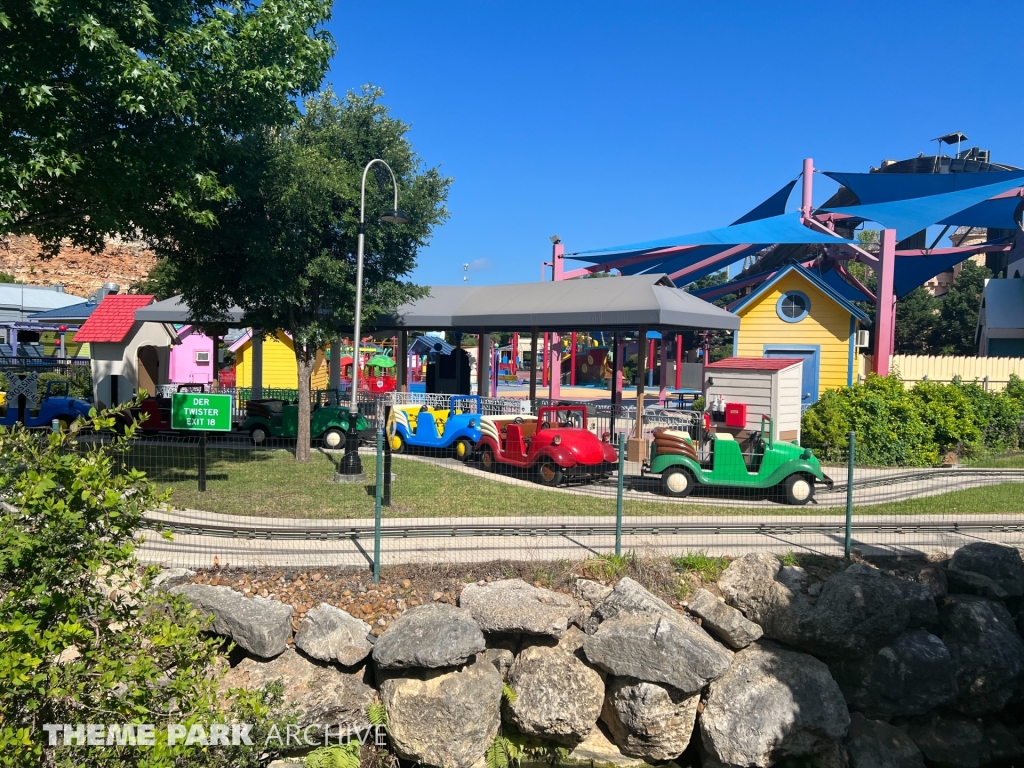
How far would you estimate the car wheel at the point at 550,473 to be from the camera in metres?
13.4

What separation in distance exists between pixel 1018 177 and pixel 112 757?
96.7ft

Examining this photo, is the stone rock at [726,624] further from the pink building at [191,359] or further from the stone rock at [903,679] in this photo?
the pink building at [191,359]

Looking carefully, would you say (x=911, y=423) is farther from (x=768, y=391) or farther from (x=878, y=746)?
(x=878, y=746)

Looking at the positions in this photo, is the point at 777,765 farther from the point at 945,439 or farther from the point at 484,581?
the point at 945,439

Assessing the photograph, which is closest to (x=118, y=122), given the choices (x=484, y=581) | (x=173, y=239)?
(x=173, y=239)

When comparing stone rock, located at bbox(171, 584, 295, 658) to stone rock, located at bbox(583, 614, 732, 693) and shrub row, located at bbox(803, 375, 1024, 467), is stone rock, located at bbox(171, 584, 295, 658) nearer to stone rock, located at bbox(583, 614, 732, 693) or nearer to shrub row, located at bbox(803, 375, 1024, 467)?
stone rock, located at bbox(583, 614, 732, 693)

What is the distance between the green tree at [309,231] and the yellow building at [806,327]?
11417 millimetres

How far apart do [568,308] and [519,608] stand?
1210 cm

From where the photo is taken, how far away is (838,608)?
25.5 feet

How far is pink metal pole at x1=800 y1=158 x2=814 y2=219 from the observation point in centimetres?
2622

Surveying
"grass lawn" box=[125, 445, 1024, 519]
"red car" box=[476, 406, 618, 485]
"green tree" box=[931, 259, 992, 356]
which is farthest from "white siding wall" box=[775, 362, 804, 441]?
"green tree" box=[931, 259, 992, 356]

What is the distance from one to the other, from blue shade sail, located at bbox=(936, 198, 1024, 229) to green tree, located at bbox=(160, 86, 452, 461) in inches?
942

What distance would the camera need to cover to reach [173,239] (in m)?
13.6

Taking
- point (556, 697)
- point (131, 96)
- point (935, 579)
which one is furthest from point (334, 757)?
point (131, 96)
